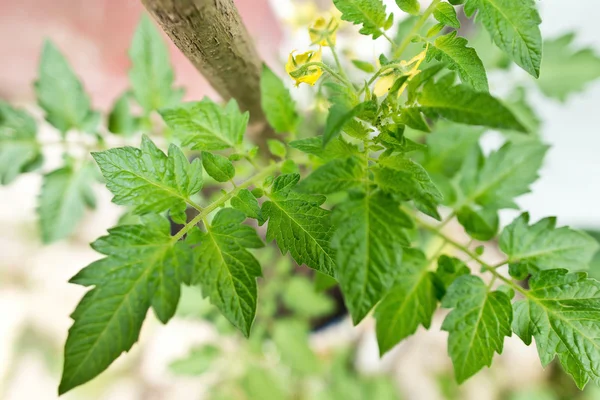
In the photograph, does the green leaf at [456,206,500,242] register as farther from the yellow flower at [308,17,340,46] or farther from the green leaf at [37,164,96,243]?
the green leaf at [37,164,96,243]

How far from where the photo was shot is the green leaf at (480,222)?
54 cm

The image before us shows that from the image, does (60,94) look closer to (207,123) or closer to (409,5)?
(207,123)

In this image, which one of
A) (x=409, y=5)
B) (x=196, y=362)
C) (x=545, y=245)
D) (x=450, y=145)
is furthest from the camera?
(x=196, y=362)

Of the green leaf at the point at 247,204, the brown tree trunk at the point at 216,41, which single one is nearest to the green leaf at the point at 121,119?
the brown tree trunk at the point at 216,41

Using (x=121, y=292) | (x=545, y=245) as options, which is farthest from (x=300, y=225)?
(x=545, y=245)

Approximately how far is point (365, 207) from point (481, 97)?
10 cm

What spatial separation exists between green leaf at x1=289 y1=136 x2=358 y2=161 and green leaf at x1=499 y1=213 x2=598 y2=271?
0.24m

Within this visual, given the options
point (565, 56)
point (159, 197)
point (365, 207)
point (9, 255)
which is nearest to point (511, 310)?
point (365, 207)

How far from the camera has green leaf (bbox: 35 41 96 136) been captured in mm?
654

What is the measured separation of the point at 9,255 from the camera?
4.57ft

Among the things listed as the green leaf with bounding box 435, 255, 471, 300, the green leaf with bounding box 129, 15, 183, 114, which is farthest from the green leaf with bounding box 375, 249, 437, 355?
the green leaf with bounding box 129, 15, 183, 114

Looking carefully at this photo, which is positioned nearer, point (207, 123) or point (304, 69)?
point (304, 69)

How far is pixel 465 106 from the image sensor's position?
10.9 inches

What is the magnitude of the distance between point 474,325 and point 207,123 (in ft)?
1.10
